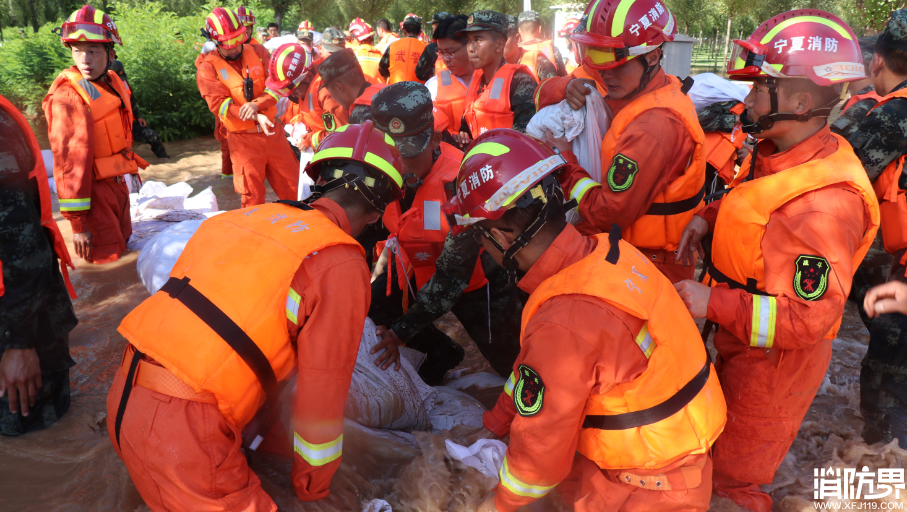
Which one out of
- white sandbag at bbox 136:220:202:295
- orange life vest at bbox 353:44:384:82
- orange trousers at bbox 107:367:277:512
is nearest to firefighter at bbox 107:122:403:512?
orange trousers at bbox 107:367:277:512

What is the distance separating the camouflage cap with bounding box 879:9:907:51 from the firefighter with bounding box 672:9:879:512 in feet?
4.83

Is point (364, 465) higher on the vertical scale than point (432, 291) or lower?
lower

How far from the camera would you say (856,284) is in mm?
3701

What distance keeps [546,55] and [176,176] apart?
6.34 meters

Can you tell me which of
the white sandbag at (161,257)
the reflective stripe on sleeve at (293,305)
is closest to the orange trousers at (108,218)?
the white sandbag at (161,257)

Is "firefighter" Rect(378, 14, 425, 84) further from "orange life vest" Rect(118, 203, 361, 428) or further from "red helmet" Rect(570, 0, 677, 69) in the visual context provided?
"orange life vest" Rect(118, 203, 361, 428)

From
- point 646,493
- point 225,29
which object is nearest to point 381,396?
point 646,493

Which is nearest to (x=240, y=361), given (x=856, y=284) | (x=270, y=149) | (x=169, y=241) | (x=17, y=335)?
(x=17, y=335)

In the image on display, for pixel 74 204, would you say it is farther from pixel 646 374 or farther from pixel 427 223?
pixel 646 374

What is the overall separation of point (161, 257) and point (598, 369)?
3.01 meters

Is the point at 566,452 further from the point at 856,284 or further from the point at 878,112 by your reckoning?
the point at 856,284

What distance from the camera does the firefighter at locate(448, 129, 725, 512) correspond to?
5.73 feet

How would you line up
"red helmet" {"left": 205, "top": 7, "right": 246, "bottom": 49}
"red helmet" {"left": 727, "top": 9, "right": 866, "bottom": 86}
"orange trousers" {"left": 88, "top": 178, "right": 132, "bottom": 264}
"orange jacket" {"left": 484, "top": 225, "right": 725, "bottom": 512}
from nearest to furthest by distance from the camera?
"orange jacket" {"left": 484, "top": 225, "right": 725, "bottom": 512} < "red helmet" {"left": 727, "top": 9, "right": 866, "bottom": 86} < "orange trousers" {"left": 88, "top": 178, "right": 132, "bottom": 264} < "red helmet" {"left": 205, "top": 7, "right": 246, "bottom": 49}

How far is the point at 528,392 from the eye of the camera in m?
1.80
